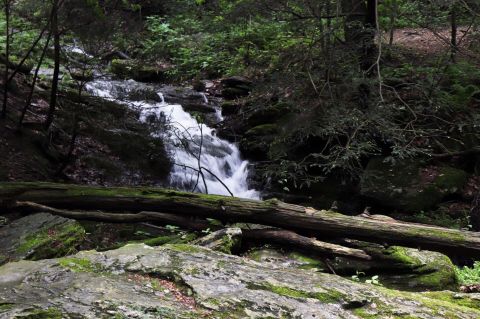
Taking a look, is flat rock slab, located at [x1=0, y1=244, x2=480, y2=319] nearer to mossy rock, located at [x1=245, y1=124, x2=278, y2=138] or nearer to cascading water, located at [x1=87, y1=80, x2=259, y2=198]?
cascading water, located at [x1=87, y1=80, x2=259, y2=198]

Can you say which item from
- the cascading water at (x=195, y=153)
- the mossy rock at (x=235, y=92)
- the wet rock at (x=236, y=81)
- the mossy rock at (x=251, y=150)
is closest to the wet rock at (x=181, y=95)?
the cascading water at (x=195, y=153)

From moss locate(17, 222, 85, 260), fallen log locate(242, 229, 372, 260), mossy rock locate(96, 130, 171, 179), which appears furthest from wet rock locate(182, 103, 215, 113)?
moss locate(17, 222, 85, 260)

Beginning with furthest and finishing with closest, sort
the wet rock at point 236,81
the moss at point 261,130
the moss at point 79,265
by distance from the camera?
the wet rock at point 236,81
the moss at point 261,130
the moss at point 79,265

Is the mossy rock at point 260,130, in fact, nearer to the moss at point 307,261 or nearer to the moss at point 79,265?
the moss at point 307,261

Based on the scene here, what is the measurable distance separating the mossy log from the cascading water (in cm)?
285

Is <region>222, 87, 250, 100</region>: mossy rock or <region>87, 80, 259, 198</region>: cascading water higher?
<region>222, 87, 250, 100</region>: mossy rock

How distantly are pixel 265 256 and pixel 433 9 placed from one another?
555 cm

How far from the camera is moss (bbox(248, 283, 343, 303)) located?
3146 millimetres

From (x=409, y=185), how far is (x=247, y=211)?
4655mm

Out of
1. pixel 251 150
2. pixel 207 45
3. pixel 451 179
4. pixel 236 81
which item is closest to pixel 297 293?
pixel 451 179

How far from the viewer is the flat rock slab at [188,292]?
252 centimetres

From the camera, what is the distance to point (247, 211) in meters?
6.11

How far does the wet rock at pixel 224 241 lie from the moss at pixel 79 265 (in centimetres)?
180

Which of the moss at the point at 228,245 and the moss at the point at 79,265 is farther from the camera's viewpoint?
the moss at the point at 228,245
